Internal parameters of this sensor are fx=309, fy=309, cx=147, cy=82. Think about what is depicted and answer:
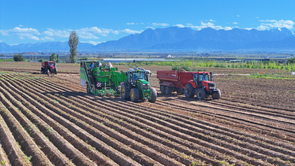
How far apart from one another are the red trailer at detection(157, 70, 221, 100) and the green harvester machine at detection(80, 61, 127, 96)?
10.8ft

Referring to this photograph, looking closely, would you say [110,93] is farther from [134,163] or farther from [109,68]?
[134,163]

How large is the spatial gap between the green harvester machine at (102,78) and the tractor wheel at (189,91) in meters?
3.54

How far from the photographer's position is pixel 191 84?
17.5 meters

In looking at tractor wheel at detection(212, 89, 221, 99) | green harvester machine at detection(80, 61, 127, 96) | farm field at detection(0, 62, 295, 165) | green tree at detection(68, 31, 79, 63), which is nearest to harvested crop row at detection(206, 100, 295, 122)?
farm field at detection(0, 62, 295, 165)

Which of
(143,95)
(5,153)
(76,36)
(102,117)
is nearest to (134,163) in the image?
(5,153)

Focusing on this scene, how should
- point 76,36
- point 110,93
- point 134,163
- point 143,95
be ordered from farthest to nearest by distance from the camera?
point 76,36 → point 110,93 → point 143,95 → point 134,163

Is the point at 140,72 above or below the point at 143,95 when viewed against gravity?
above

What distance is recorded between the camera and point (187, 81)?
18.0 metres

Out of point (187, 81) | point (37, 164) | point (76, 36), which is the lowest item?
point (37, 164)

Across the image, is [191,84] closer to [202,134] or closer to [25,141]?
[202,134]

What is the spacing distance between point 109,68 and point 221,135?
33.1 ft

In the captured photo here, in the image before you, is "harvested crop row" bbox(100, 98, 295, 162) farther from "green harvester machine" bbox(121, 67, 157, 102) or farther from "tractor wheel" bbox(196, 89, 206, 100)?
"tractor wheel" bbox(196, 89, 206, 100)

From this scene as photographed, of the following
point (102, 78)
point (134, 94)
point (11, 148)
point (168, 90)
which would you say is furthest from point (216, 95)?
point (11, 148)

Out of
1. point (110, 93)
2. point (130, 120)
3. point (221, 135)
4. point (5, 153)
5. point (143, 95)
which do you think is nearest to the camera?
point (5, 153)
